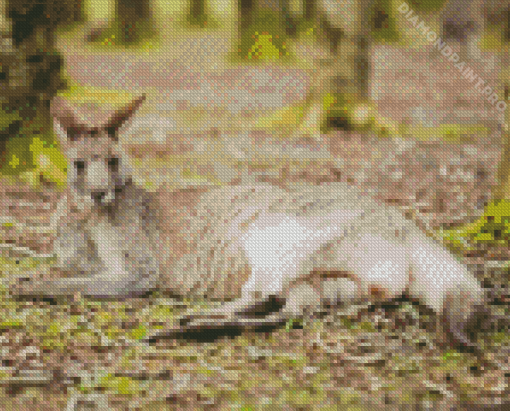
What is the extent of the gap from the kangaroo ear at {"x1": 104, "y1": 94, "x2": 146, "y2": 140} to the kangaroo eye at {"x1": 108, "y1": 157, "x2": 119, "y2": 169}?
0.16m

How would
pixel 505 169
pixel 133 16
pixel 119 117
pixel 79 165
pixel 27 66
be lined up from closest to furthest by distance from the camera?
pixel 79 165, pixel 119 117, pixel 505 169, pixel 27 66, pixel 133 16

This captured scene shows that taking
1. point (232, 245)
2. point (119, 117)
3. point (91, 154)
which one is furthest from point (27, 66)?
point (232, 245)

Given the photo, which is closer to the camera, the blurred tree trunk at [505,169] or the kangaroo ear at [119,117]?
the kangaroo ear at [119,117]

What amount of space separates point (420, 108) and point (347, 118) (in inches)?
76.5

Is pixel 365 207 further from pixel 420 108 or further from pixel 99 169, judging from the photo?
pixel 420 108

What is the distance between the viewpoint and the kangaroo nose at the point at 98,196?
4047mm

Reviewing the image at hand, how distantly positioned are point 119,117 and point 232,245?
106cm

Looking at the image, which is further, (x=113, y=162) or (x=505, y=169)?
(x=505, y=169)

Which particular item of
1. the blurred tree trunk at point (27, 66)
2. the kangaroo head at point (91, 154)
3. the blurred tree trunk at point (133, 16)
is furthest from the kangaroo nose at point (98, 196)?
the blurred tree trunk at point (133, 16)

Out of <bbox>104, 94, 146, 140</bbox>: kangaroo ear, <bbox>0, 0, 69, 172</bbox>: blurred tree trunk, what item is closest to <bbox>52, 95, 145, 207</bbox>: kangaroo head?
<bbox>104, 94, 146, 140</bbox>: kangaroo ear

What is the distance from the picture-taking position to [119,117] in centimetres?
416

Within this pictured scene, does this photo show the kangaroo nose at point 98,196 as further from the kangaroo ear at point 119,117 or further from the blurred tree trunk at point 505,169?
the blurred tree trunk at point 505,169

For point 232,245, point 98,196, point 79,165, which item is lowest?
point 232,245

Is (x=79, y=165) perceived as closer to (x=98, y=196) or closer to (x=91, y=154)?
(x=91, y=154)
